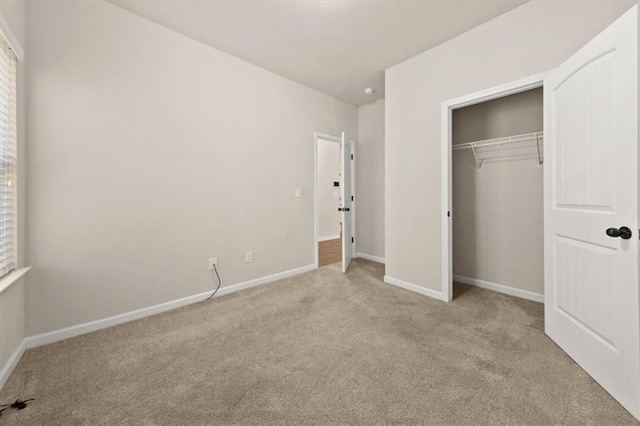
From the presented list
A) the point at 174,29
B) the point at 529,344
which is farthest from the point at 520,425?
the point at 174,29

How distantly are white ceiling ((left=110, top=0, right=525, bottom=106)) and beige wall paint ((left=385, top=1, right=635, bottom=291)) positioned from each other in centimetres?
16

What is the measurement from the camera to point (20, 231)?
5.74 feet

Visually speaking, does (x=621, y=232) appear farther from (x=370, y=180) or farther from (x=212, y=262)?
(x=370, y=180)

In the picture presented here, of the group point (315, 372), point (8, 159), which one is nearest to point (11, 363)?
point (8, 159)

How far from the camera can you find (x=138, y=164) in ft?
7.43

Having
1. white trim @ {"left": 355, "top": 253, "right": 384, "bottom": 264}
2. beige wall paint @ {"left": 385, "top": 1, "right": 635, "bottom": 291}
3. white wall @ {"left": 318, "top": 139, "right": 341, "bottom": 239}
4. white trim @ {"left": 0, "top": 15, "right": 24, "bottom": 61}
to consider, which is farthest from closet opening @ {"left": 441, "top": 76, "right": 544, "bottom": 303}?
white wall @ {"left": 318, "top": 139, "right": 341, "bottom": 239}

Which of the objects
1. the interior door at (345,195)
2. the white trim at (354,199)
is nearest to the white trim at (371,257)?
the white trim at (354,199)

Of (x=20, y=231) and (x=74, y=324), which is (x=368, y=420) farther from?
(x=20, y=231)

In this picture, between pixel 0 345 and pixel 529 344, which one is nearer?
pixel 0 345

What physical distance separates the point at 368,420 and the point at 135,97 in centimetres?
290

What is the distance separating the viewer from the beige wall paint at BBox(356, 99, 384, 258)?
4238 mm

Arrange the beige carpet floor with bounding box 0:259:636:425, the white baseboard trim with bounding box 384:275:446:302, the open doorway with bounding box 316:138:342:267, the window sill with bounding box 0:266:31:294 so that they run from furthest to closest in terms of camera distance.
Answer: the open doorway with bounding box 316:138:342:267, the white baseboard trim with bounding box 384:275:446:302, the window sill with bounding box 0:266:31:294, the beige carpet floor with bounding box 0:259:636:425

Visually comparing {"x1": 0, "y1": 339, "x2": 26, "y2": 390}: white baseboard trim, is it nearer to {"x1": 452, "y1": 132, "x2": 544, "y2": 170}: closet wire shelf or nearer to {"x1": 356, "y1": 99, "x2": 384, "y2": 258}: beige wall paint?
{"x1": 356, "y1": 99, "x2": 384, "y2": 258}: beige wall paint

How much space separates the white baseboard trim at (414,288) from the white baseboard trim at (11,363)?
124 inches
